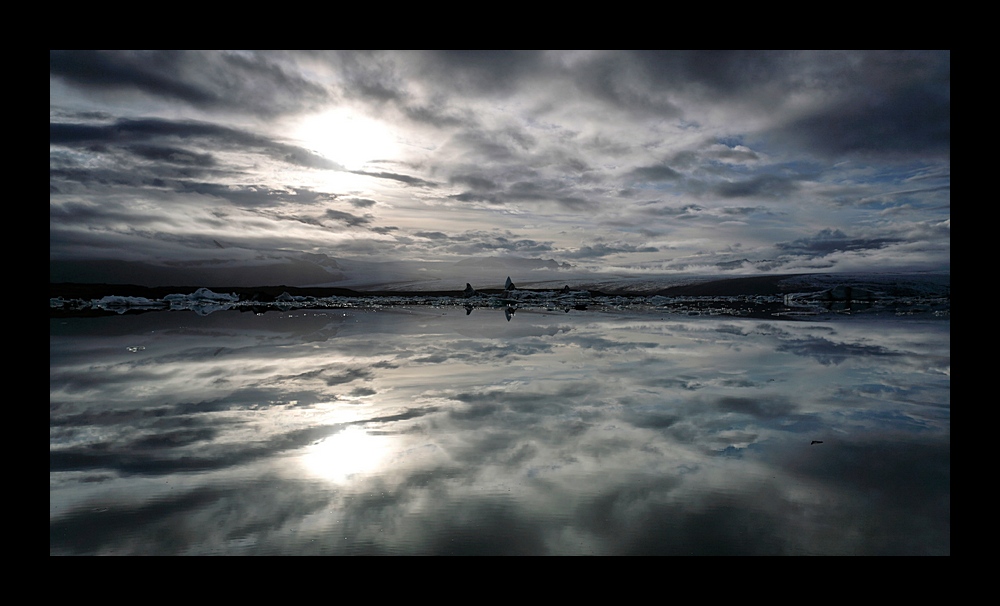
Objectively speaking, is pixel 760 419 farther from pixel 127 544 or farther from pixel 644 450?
pixel 127 544

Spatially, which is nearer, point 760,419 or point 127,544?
point 127,544

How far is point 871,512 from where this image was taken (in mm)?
3064

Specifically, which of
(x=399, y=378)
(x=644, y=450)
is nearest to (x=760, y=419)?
(x=644, y=450)

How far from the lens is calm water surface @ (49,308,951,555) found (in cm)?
280

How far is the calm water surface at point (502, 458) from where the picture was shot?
2801mm

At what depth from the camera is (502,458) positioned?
3.86 m

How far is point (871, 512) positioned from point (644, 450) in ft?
4.78
